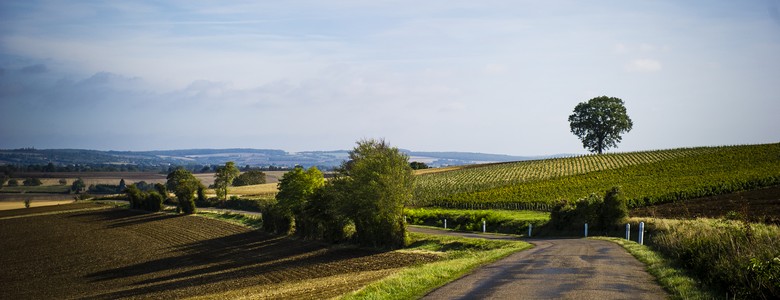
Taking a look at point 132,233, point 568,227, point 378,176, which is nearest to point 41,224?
point 132,233

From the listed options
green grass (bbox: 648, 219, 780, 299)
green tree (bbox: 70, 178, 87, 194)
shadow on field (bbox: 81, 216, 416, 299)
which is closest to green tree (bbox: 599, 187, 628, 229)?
shadow on field (bbox: 81, 216, 416, 299)

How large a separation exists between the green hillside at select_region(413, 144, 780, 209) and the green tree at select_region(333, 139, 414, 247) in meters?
20.6

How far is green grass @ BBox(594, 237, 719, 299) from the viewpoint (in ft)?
51.0

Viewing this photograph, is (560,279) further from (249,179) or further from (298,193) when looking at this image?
(249,179)

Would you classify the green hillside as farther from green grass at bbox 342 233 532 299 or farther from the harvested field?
the harvested field

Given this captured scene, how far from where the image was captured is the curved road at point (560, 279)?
1636 cm

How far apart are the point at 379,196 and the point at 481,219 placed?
12404mm

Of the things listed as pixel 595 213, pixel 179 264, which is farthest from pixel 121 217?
pixel 595 213

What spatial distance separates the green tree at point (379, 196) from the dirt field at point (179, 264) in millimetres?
2451

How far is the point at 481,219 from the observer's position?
54375 mm

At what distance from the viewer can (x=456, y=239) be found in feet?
139

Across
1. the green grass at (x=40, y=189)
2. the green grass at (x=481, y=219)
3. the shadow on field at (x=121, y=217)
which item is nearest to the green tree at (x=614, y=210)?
the green grass at (x=481, y=219)

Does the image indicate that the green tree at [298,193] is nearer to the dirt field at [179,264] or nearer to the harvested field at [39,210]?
the dirt field at [179,264]

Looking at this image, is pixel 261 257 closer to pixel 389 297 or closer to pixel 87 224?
pixel 389 297
